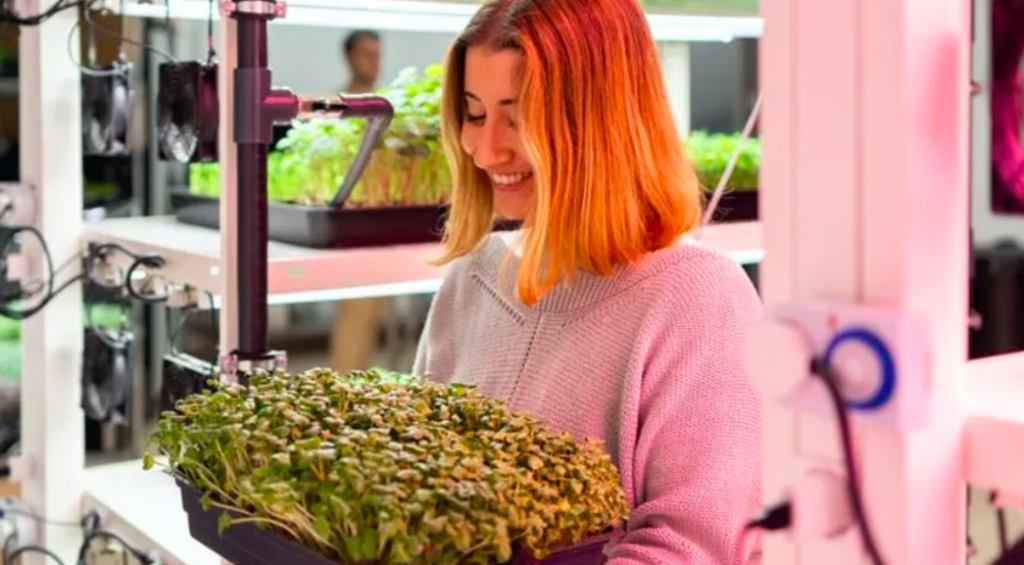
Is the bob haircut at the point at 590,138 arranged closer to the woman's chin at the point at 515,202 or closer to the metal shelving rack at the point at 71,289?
the woman's chin at the point at 515,202

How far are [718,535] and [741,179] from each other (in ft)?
4.96

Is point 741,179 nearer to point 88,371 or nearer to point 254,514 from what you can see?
point 88,371

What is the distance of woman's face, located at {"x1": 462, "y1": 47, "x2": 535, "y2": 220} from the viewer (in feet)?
5.10

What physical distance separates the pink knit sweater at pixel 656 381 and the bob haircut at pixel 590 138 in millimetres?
45

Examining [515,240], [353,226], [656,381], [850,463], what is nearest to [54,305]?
[353,226]

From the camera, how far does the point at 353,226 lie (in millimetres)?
1961

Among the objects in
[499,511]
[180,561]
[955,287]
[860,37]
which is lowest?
[180,561]

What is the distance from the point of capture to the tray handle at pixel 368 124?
67.2 inches

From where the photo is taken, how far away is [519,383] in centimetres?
156

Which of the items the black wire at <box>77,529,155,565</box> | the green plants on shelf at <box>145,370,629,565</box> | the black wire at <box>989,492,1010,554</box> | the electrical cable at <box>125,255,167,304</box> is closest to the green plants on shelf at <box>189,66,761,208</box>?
the electrical cable at <box>125,255,167,304</box>

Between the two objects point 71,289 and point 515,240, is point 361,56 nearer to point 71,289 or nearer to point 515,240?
point 71,289

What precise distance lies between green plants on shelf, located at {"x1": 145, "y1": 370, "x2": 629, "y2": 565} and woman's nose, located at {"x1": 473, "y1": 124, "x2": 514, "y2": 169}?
0.50 m

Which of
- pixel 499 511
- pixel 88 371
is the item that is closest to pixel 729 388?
pixel 499 511

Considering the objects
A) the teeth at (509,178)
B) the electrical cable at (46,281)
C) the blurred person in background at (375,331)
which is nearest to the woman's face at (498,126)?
the teeth at (509,178)
